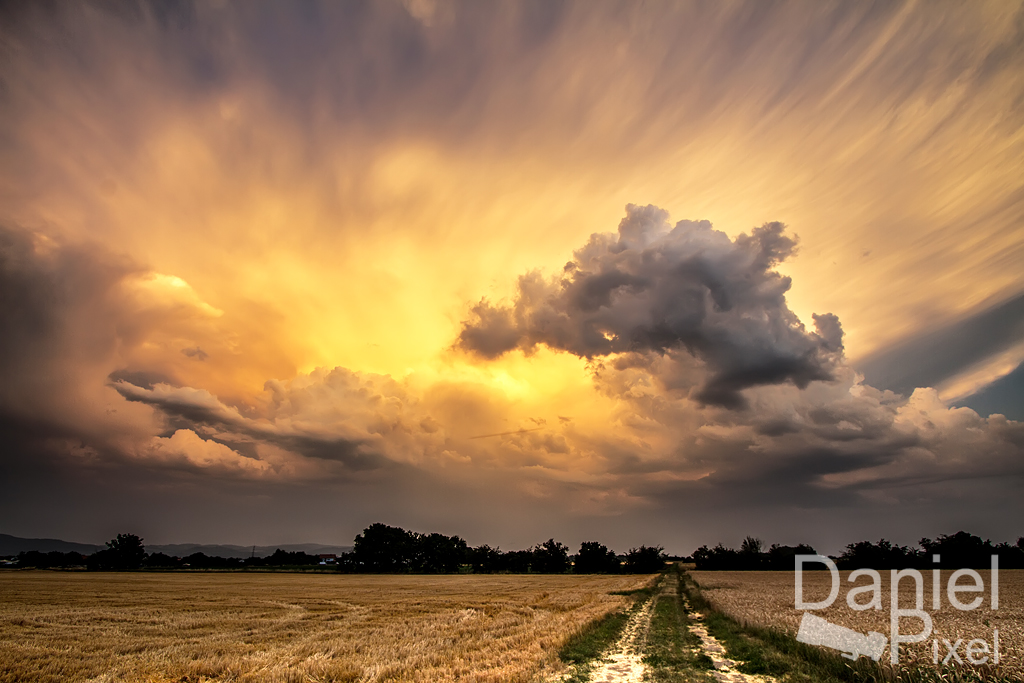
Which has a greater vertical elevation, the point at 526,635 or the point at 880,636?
the point at 880,636

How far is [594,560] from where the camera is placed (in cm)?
14362

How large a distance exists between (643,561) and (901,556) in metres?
79.9

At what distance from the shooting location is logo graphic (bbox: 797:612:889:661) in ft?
51.1

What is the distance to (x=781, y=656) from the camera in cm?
Result: 1762

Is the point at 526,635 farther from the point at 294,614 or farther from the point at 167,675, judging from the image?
the point at 294,614

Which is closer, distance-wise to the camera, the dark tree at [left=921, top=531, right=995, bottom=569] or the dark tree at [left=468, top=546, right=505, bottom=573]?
the dark tree at [left=921, top=531, right=995, bottom=569]

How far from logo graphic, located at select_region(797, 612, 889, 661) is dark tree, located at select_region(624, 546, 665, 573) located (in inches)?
5562

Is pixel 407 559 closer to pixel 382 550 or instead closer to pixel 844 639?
pixel 382 550

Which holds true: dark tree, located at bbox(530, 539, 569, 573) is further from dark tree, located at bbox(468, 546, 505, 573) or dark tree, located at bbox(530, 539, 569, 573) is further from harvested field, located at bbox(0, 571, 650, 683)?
harvested field, located at bbox(0, 571, 650, 683)

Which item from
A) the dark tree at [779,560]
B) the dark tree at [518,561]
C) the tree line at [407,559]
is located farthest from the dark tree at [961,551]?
the dark tree at [518,561]

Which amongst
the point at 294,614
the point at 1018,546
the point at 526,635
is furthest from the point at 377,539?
the point at 1018,546

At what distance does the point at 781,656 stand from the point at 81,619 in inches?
1424

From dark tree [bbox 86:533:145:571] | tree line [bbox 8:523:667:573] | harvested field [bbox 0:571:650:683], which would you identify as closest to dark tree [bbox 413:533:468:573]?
tree line [bbox 8:523:667:573]

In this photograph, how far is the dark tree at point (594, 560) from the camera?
143500mm
